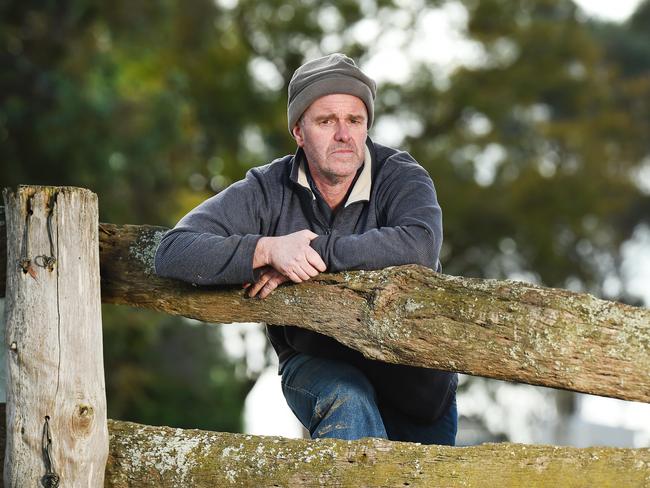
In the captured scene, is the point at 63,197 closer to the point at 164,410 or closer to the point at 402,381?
the point at 402,381

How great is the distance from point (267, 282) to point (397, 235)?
465 mm

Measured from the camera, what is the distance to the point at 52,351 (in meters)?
3.83

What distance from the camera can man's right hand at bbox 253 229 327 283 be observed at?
12.5 ft

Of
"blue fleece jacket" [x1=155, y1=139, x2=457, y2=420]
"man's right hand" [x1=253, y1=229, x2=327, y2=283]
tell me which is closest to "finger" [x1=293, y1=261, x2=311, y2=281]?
"man's right hand" [x1=253, y1=229, x2=327, y2=283]

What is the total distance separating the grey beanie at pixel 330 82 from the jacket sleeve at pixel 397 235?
0.34m

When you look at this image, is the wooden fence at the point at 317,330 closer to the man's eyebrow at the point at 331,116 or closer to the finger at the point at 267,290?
the finger at the point at 267,290

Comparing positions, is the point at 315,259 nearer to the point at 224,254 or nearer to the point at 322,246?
the point at 322,246

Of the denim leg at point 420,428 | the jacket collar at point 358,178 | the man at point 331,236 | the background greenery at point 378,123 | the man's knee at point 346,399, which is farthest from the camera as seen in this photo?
the background greenery at point 378,123

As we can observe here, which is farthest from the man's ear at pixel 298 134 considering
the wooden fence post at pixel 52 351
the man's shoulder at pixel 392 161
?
the wooden fence post at pixel 52 351

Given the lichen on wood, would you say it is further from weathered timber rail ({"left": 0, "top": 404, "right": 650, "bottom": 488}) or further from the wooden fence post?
the wooden fence post

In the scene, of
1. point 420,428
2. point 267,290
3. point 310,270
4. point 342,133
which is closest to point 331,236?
point 310,270

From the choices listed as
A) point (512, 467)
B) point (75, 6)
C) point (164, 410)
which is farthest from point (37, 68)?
point (512, 467)

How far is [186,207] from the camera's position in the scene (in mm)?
19375

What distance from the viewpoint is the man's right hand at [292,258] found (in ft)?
12.5
